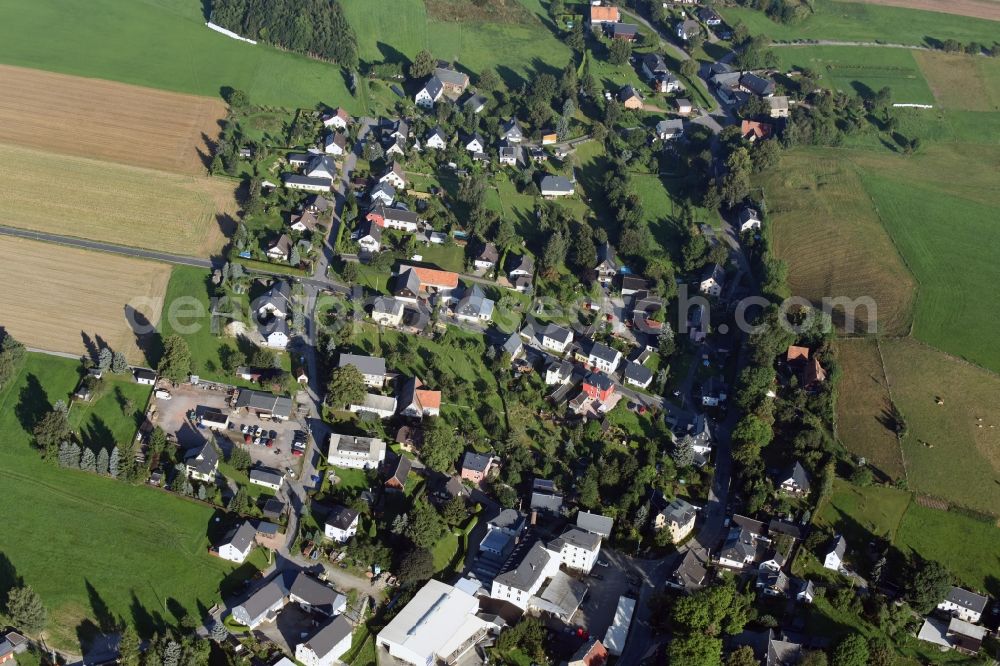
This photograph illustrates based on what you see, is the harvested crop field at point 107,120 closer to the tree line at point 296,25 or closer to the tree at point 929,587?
the tree line at point 296,25

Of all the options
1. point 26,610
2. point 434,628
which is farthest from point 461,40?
point 26,610

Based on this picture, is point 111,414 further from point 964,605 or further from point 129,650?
point 964,605

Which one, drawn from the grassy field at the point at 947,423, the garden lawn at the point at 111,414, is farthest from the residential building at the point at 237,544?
the grassy field at the point at 947,423

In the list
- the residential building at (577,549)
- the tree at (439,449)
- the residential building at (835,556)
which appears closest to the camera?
the residential building at (577,549)

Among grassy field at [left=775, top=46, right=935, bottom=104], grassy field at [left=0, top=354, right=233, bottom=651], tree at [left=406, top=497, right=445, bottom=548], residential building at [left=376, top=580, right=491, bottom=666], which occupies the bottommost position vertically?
grassy field at [left=0, top=354, right=233, bottom=651]

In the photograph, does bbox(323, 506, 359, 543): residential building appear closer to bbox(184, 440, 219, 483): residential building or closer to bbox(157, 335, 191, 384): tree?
bbox(184, 440, 219, 483): residential building

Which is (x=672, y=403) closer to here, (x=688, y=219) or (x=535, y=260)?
(x=535, y=260)

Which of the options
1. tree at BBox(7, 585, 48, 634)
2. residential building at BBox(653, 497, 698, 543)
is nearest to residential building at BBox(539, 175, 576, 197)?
residential building at BBox(653, 497, 698, 543)

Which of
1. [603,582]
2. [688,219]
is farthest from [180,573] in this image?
[688,219]
